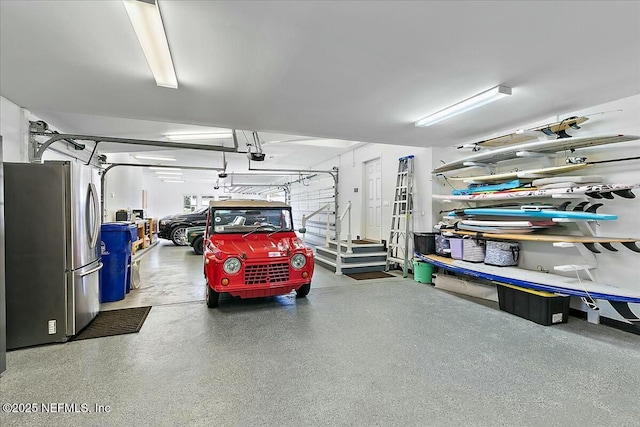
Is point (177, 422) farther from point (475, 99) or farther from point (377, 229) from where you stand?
point (377, 229)

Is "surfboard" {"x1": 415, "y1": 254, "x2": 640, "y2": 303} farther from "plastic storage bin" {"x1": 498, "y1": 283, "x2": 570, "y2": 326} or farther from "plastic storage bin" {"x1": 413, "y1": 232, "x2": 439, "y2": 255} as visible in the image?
"plastic storage bin" {"x1": 413, "y1": 232, "x2": 439, "y2": 255}

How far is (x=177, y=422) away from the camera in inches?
71.6

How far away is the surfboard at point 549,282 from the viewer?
2996 mm

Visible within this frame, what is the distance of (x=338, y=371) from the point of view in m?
2.41

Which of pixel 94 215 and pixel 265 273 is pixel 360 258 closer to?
pixel 265 273

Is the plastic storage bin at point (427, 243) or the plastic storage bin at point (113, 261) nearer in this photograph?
the plastic storage bin at point (113, 261)

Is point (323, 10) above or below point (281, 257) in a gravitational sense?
above

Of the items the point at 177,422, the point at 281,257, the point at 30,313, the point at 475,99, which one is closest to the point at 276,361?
the point at 177,422

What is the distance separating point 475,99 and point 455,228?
2.50m

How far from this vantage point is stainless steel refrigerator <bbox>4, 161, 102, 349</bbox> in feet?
9.15

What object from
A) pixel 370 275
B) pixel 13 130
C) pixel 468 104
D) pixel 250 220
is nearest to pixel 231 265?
pixel 250 220

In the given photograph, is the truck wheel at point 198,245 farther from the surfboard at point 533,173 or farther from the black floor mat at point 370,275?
the surfboard at point 533,173

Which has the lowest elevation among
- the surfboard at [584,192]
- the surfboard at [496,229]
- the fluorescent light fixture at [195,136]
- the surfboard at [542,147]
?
the surfboard at [496,229]

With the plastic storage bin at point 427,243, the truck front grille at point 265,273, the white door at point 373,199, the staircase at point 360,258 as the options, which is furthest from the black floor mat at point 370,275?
the truck front grille at point 265,273
